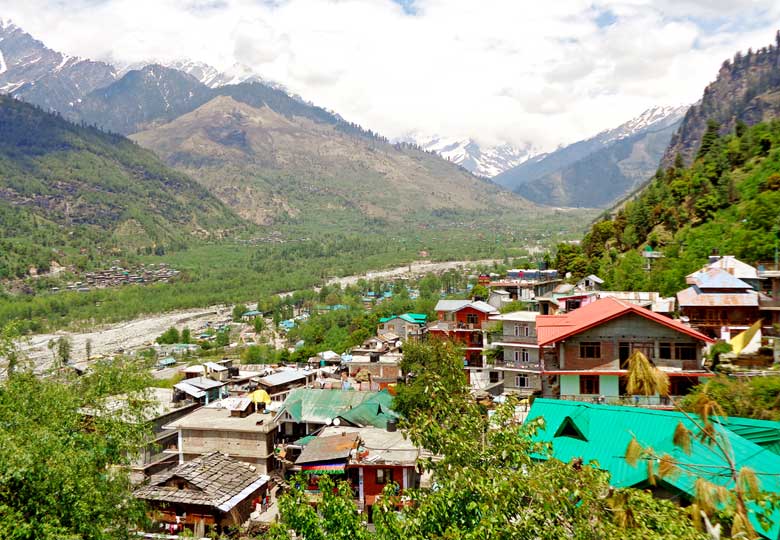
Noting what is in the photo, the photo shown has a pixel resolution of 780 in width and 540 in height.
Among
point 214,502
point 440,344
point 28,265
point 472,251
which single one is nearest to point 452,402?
point 214,502

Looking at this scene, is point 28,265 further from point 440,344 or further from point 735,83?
point 735,83

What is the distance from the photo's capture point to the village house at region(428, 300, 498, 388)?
1656 inches

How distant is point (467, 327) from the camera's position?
43.6 m

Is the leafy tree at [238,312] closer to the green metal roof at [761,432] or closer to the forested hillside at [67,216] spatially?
the forested hillside at [67,216]

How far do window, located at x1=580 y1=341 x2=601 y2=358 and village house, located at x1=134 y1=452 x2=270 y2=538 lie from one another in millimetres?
14583

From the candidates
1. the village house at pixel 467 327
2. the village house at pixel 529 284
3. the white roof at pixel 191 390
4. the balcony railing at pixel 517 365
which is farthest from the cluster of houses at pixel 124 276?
the balcony railing at pixel 517 365

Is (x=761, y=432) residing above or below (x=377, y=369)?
above

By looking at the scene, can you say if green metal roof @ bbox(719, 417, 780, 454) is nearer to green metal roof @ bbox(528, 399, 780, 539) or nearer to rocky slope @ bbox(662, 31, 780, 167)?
green metal roof @ bbox(528, 399, 780, 539)

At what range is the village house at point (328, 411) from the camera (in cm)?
2853

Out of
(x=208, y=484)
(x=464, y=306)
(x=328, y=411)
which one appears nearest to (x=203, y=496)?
(x=208, y=484)

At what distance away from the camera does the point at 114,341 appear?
89.9 m

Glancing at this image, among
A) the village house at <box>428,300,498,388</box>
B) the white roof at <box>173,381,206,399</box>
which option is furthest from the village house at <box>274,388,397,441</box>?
the village house at <box>428,300,498,388</box>

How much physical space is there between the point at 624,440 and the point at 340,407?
17.2 m

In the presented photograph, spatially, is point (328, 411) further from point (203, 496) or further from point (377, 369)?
point (377, 369)
